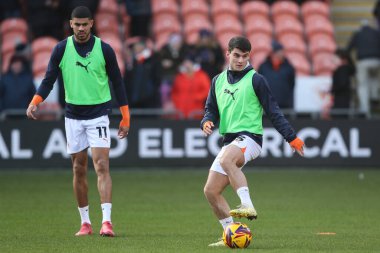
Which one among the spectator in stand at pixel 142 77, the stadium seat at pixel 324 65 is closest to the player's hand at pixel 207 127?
the spectator in stand at pixel 142 77

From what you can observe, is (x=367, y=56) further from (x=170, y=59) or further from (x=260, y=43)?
(x=170, y=59)

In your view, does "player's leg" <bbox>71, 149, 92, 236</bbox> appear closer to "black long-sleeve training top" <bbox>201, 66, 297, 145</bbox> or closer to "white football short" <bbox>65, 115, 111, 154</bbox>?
"white football short" <bbox>65, 115, 111, 154</bbox>

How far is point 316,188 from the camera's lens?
18406 mm

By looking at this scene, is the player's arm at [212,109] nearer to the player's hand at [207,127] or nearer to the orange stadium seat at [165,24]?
the player's hand at [207,127]

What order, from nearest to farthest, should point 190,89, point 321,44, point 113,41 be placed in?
point 190,89
point 113,41
point 321,44

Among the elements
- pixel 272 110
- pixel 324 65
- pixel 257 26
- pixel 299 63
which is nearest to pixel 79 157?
pixel 272 110

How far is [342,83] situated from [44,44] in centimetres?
662

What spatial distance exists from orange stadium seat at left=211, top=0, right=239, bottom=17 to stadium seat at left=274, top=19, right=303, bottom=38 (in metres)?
1.13

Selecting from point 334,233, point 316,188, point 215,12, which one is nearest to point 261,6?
point 215,12

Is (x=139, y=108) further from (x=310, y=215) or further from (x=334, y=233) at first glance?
(x=334, y=233)

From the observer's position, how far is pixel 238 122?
11008mm

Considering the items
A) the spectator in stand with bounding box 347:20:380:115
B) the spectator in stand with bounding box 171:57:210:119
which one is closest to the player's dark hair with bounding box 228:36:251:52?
the spectator in stand with bounding box 171:57:210:119

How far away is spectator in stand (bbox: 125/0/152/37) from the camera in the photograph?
24.2m

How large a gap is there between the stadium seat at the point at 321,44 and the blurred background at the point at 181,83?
0.03 meters
